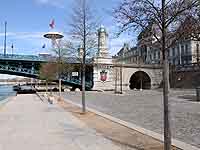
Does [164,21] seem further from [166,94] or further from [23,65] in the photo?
[23,65]

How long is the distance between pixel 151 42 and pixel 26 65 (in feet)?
229

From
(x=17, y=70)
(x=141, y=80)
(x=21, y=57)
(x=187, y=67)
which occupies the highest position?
(x=21, y=57)

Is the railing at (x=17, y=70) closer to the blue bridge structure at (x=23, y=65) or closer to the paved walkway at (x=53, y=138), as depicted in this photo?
the blue bridge structure at (x=23, y=65)

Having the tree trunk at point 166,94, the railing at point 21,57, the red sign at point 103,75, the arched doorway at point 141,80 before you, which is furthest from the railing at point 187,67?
the tree trunk at point 166,94

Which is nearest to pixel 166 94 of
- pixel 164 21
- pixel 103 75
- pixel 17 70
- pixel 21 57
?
pixel 164 21

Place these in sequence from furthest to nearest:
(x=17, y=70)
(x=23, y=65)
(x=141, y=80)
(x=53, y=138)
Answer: (x=141, y=80) → (x=23, y=65) → (x=17, y=70) → (x=53, y=138)

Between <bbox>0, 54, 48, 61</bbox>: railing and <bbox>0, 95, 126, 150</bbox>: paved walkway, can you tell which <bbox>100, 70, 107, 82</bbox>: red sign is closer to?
<bbox>0, 54, 48, 61</bbox>: railing

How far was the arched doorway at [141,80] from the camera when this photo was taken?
296ft

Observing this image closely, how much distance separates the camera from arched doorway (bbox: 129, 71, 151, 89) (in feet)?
296

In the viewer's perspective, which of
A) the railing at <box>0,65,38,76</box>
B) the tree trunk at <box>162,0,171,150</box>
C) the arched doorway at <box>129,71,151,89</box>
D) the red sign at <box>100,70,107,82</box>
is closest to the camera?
the tree trunk at <box>162,0,171,150</box>

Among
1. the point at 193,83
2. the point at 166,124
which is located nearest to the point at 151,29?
the point at 166,124

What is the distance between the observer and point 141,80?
9338 centimetres

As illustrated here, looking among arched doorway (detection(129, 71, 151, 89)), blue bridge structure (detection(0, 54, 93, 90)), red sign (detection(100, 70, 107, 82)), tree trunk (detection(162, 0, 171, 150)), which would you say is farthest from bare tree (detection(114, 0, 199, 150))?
arched doorway (detection(129, 71, 151, 89))

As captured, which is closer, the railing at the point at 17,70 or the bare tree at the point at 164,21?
the bare tree at the point at 164,21
